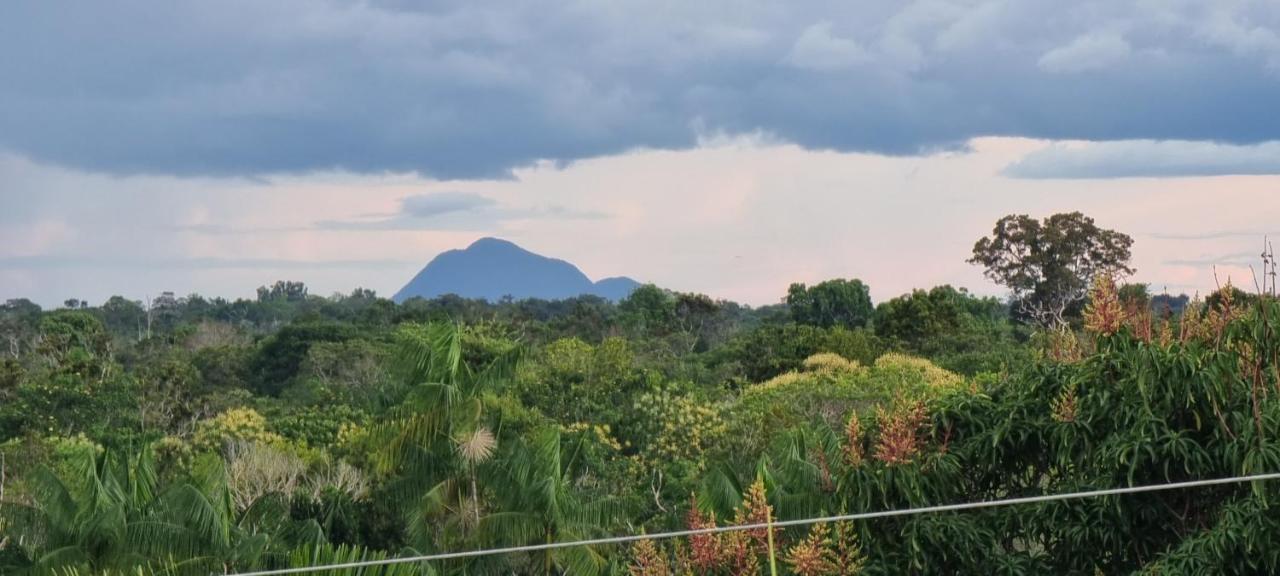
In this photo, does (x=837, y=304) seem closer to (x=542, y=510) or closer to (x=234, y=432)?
(x=234, y=432)

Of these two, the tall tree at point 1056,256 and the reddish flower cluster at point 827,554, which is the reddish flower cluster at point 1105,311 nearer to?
the reddish flower cluster at point 827,554

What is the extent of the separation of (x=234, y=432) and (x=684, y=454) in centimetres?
775

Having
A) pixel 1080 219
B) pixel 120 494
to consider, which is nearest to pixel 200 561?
pixel 120 494

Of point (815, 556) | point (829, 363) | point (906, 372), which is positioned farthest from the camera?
point (829, 363)

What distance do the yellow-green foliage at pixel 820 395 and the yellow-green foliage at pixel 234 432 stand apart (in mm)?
7827

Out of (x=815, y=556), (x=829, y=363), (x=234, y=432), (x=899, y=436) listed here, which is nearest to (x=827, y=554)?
(x=815, y=556)

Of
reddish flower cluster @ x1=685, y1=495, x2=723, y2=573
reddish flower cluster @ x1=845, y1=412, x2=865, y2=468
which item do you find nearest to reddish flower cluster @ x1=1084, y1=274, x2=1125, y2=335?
reddish flower cluster @ x1=845, y1=412, x2=865, y2=468

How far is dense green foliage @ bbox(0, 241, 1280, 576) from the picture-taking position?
724 cm

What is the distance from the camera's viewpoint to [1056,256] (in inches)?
1699

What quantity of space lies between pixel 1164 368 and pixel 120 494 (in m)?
10.4

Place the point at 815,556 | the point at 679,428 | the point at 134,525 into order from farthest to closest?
the point at 679,428, the point at 134,525, the point at 815,556

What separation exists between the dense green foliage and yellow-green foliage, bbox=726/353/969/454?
0.27ft

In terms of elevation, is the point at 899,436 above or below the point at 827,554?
above

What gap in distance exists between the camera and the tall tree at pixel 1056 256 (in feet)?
140
